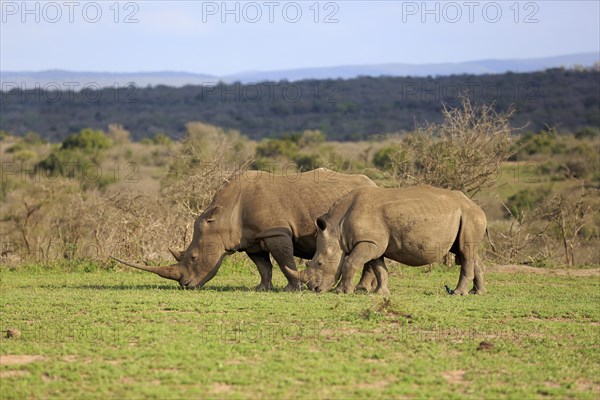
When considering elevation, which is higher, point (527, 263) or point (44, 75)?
point (44, 75)

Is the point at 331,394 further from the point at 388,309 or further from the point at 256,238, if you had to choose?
the point at 256,238

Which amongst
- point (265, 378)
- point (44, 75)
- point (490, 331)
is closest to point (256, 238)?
point (490, 331)

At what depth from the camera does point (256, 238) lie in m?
15.6

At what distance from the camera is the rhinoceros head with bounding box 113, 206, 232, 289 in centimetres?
1559

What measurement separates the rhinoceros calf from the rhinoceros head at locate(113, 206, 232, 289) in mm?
1355

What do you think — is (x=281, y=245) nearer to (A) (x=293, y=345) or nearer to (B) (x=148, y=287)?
(B) (x=148, y=287)

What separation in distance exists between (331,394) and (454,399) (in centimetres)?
107

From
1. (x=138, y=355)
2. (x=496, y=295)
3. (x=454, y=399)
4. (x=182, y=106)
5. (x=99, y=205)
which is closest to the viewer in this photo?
(x=454, y=399)

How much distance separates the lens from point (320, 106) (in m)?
78.6

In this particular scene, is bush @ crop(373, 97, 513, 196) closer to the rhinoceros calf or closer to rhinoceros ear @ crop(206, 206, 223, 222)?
the rhinoceros calf

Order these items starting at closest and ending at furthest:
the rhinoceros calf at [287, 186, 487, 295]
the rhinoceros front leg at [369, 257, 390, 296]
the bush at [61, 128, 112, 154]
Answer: the rhinoceros calf at [287, 186, 487, 295] < the rhinoceros front leg at [369, 257, 390, 296] < the bush at [61, 128, 112, 154]

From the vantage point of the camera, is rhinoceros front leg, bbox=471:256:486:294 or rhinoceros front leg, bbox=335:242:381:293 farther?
rhinoceros front leg, bbox=471:256:486:294

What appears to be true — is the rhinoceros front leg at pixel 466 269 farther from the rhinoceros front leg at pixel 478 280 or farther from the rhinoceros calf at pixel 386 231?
the rhinoceros front leg at pixel 478 280

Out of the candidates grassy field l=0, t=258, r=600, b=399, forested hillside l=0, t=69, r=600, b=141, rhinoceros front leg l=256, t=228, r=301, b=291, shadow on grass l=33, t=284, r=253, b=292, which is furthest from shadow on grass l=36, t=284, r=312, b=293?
forested hillside l=0, t=69, r=600, b=141
